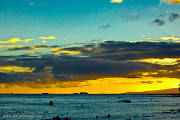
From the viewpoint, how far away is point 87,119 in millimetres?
81188

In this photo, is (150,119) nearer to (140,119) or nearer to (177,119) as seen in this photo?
(140,119)

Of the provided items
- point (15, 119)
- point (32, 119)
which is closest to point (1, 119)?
point (15, 119)

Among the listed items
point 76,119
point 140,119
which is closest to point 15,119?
point 76,119

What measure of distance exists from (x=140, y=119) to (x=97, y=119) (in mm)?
13693

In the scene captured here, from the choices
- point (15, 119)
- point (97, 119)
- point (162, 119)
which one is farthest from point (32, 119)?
point (162, 119)

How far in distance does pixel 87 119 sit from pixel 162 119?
23824mm

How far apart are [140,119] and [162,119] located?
22.9 ft

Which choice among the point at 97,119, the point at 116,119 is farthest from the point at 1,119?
the point at 116,119

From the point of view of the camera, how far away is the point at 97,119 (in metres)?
80.2

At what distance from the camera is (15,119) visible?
7938 cm

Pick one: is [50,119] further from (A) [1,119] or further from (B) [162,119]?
(B) [162,119]

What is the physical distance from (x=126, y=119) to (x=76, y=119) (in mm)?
15747

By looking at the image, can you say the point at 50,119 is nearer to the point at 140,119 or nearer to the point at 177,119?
the point at 140,119

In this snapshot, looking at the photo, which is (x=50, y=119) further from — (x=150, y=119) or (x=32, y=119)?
(x=150, y=119)
